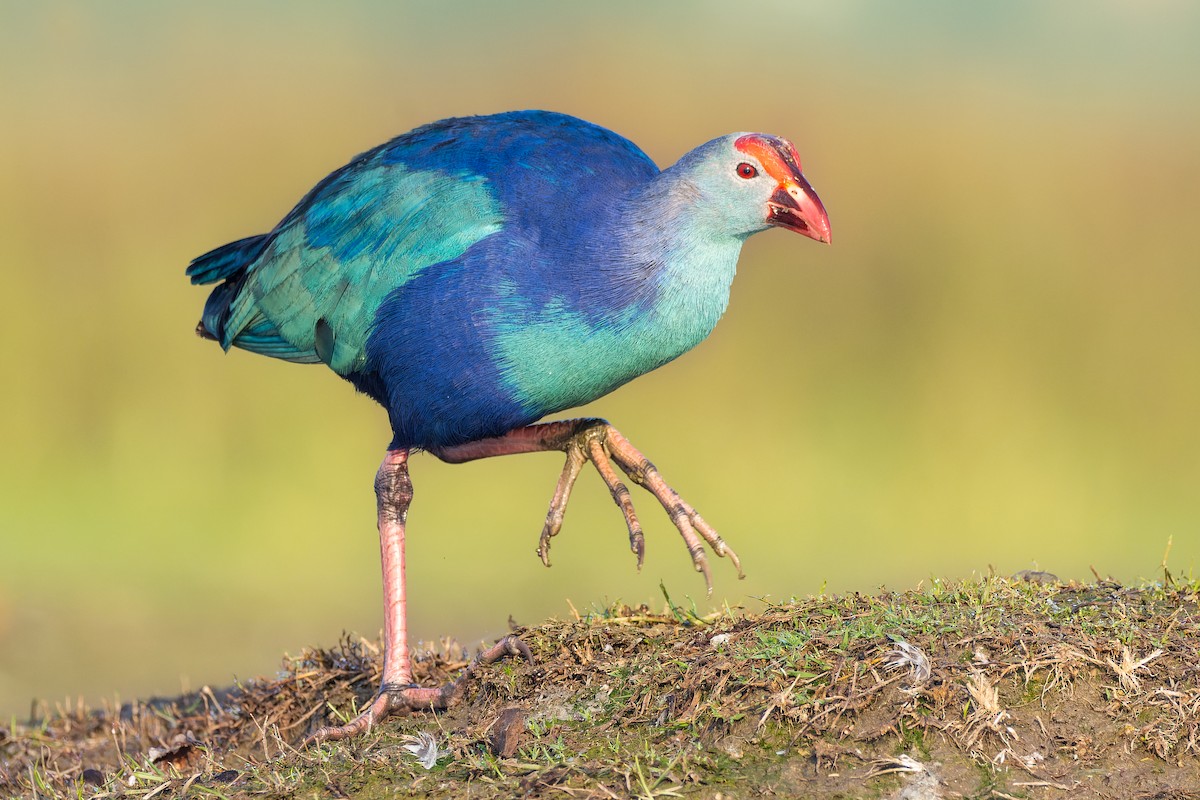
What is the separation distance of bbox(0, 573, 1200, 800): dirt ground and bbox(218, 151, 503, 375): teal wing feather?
3.87 feet

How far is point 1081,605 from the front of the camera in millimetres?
3871

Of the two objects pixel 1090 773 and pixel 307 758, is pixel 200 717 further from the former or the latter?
pixel 1090 773

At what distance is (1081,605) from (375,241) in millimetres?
2386

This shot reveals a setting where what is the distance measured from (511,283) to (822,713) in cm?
158

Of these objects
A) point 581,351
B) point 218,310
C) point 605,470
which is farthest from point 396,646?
point 218,310

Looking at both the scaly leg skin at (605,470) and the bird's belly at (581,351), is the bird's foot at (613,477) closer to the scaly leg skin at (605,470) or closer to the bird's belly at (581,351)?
the scaly leg skin at (605,470)

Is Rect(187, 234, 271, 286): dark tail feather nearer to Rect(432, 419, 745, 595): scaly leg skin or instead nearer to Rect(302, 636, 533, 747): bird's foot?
Rect(432, 419, 745, 595): scaly leg skin

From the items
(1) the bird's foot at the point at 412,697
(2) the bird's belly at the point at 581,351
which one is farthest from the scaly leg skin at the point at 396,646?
(2) the bird's belly at the point at 581,351

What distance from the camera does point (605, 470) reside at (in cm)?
439

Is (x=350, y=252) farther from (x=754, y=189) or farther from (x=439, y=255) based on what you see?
(x=754, y=189)

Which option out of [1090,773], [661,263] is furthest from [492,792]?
[661,263]

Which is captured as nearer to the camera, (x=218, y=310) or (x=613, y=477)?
(x=613, y=477)

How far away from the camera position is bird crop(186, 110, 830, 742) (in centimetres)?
400

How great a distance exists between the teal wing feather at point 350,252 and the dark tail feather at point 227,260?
0.30 feet
